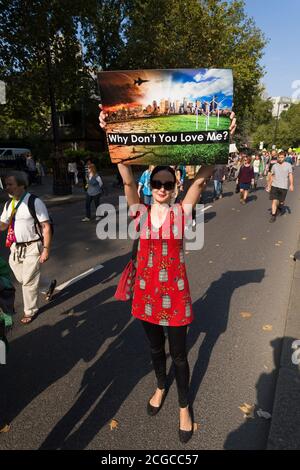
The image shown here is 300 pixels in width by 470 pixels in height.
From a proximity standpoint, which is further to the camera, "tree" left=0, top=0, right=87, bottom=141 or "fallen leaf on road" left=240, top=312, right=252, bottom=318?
"tree" left=0, top=0, right=87, bottom=141

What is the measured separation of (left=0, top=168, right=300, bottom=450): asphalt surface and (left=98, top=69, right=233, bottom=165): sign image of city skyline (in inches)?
80.8

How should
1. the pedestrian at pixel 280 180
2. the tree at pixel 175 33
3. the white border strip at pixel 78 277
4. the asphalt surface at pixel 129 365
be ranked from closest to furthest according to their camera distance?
the asphalt surface at pixel 129 365
the white border strip at pixel 78 277
the pedestrian at pixel 280 180
the tree at pixel 175 33

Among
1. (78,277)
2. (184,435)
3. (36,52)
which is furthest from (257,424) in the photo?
(36,52)

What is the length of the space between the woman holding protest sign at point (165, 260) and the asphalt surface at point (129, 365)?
1.26ft

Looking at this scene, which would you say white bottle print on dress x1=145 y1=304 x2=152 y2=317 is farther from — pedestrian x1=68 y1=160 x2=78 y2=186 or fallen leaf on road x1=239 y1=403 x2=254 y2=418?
pedestrian x1=68 y1=160 x2=78 y2=186

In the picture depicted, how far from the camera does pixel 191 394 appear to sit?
320cm

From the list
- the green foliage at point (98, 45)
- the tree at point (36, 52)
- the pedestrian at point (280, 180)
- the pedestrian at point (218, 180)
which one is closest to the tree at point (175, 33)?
the green foliage at point (98, 45)

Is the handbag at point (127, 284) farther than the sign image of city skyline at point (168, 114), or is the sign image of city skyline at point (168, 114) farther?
the handbag at point (127, 284)

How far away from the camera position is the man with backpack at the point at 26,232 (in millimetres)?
4199

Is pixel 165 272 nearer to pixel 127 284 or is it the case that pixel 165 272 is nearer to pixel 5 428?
pixel 127 284

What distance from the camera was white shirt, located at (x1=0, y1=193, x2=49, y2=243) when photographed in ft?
13.8

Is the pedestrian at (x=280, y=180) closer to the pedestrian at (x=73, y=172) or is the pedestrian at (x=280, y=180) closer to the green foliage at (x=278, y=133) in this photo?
the pedestrian at (x=73, y=172)

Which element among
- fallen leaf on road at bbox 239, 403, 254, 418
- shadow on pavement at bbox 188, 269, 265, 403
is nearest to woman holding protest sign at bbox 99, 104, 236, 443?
fallen leaf on road at bbox 239, 403, 254, 418

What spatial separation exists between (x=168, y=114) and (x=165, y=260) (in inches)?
41.0
